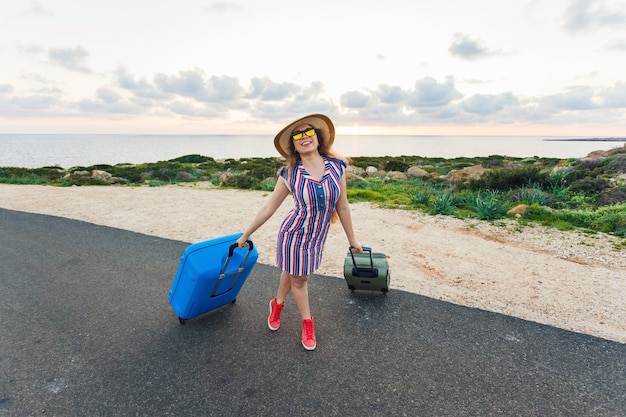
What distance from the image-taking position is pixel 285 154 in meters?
3.07

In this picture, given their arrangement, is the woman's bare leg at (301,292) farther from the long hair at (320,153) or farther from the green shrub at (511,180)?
the green shrub at (511,180)

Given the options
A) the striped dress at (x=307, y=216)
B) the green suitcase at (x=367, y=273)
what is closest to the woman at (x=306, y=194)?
the striped dress at (x=307, y=216)

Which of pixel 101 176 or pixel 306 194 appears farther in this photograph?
pixel 101 176

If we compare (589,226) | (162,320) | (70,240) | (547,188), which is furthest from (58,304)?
(547,188)

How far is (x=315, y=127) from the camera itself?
2961mm

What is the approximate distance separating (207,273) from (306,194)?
3.86 ft

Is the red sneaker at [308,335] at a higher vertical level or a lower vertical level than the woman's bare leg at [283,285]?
lower

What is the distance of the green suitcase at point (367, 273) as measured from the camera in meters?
3.92

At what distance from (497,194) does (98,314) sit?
10.3 m

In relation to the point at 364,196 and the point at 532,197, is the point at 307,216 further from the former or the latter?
the point at 532,197

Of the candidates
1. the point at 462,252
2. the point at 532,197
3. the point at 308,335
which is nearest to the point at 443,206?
the point at 532,197

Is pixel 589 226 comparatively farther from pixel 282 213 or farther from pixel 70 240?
pixel 70 240

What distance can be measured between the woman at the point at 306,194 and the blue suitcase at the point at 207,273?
1.10ft

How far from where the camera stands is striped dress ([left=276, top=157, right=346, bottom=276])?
9.07 ft
